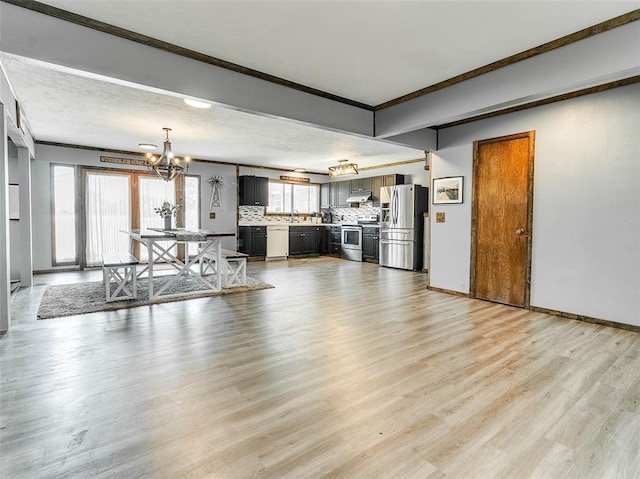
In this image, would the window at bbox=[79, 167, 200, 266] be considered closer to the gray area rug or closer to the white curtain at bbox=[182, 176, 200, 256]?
the white curtain at bbox=[182, 176, 200, 256]

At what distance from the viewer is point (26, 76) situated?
3406mm

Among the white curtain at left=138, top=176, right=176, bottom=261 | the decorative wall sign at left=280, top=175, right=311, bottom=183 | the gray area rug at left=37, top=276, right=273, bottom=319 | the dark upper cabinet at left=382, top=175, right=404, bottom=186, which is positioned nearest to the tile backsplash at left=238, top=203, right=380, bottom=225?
the dark upper cabinet at left=382, top=175, right=404, bottom=186

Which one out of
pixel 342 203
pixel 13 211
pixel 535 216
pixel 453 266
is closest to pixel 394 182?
pixel 342 203

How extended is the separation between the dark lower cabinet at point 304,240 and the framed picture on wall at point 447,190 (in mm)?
4711

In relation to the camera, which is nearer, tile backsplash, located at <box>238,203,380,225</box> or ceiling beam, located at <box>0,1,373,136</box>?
ceiling beam, located at <box>0,1,373,136</box>

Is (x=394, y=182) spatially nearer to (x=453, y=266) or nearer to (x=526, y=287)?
(x=453, y=266)

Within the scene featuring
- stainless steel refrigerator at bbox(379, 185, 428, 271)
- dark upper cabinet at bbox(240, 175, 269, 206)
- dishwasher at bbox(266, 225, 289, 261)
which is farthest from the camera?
dishwasher at bbox(266, 225, 289, 261)

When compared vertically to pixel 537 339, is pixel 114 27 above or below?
above

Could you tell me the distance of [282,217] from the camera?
383 inches

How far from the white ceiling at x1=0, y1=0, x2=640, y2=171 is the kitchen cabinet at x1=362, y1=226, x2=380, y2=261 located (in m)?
4.60

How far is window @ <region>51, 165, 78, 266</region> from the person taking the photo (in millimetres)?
6684

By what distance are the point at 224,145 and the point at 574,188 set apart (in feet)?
18.2

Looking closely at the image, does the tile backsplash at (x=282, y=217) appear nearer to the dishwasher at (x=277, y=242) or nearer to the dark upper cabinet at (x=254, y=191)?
the dark upper cabinet at (x=254, y=191)

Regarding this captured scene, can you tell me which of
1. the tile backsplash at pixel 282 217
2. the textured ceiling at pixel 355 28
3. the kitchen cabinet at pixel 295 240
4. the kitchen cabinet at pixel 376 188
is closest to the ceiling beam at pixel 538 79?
the textured ceiling at pixel 355 28
